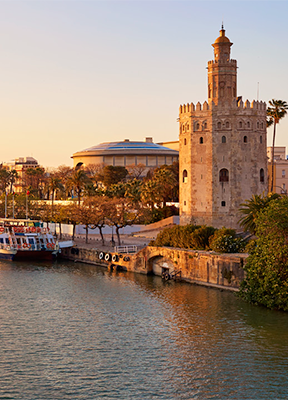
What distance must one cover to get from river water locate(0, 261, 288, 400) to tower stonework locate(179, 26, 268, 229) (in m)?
25.1

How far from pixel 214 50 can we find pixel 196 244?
33.1m

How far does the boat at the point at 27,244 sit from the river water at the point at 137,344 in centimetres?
1826

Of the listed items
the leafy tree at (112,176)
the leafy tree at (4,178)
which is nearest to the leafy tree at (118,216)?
the leafy tree at (112,176)

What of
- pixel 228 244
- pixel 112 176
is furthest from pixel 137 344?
pixel 112 176

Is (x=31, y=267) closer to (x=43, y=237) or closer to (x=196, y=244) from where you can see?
(x=43, y=237)

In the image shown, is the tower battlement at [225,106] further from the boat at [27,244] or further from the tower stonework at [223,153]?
the boat at [27,244]

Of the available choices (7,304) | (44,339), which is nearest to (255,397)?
(44,339)

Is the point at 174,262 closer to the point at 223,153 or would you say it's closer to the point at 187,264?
the point at 187,264

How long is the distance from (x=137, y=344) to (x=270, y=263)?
40.7ft

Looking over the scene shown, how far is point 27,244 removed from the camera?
69625 mm

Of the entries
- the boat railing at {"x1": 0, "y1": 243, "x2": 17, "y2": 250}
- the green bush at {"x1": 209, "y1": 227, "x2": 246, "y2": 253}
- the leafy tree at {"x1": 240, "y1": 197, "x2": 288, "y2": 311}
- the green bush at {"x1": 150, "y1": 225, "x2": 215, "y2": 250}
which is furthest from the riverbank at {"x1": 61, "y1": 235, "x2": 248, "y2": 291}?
the boat railing at {"x1": 0, "y1": 243, "x2": 17, "y2": 250}

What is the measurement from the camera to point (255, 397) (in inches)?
1017

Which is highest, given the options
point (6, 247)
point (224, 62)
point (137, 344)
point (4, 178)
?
point (224, 62)

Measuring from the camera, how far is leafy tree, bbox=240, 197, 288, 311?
39812mm
